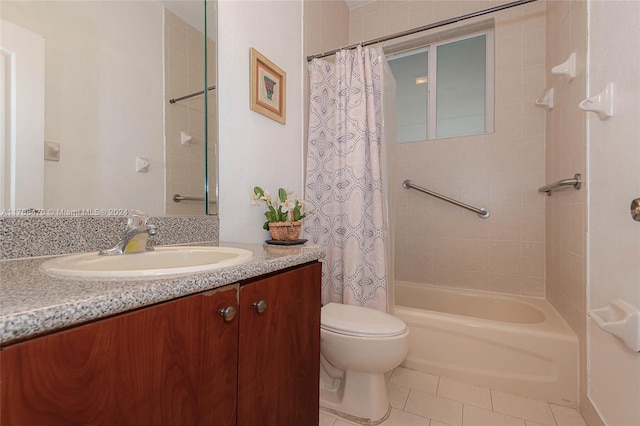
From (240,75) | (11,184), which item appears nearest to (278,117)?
(240,75)

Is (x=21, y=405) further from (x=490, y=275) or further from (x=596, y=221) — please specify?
(x=490, y=275)

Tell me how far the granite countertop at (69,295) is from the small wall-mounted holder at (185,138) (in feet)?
2.15

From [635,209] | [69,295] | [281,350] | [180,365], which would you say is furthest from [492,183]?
[69,295]

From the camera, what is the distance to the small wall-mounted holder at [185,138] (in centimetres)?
116

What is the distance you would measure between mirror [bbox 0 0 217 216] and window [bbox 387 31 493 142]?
1760mm

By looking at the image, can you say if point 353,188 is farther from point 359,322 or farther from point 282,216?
point 359,322

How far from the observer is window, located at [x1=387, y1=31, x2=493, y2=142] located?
7.44 ft

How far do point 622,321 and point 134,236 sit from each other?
1.33 metres

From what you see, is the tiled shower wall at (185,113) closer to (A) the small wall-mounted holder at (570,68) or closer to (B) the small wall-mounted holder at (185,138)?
(B) the small wall-mounted holder at (185,138)

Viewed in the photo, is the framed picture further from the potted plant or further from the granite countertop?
the granite countertop

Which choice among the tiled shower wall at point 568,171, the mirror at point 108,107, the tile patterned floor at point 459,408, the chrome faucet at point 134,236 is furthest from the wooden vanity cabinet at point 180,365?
the tiled shower wall at point 568,171

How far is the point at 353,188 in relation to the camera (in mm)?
1612

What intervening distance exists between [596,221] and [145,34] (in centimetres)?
180

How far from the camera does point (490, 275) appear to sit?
7.03 feet
